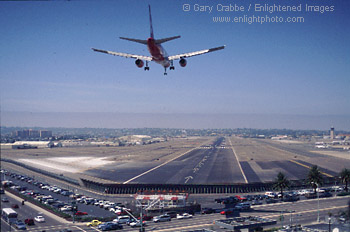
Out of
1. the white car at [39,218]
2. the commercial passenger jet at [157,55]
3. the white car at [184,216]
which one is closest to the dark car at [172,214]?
the white car at [184,216]

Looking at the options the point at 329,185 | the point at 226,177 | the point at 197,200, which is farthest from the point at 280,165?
the point at 197,200

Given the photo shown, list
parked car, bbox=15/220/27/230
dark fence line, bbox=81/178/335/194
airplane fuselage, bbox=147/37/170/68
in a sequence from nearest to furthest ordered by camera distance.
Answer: airplane fuselage, bbox=147/37/170/68 < parked car, bbox=15/220/27/230 < dark fence line, bbox=81/178/335/194

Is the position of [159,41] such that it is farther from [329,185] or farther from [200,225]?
[329,185]

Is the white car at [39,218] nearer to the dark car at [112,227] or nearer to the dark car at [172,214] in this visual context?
the dark car at [112,227]

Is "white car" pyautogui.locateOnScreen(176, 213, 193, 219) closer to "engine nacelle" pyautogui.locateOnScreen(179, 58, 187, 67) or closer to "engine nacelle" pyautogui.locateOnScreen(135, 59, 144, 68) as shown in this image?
"engine nacelle" pyautogui.locateOnScreen(179, 58, 187, 67)

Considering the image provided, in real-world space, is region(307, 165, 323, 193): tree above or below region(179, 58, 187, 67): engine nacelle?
below

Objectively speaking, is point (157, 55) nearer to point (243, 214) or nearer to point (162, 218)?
point (162, 218)

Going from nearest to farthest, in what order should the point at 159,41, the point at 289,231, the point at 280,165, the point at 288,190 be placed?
1. the point at 159,41
2. the point at 289,231
3. the point at 288,190
4. the point at 280,165

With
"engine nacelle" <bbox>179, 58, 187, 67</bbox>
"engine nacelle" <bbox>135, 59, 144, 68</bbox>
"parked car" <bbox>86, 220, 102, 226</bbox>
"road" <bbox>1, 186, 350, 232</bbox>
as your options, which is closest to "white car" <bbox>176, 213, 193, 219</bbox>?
"road" <bbox>1, 186, 350, 232</bbox>
